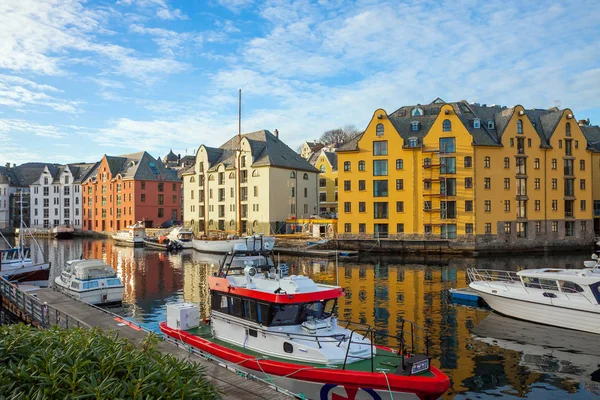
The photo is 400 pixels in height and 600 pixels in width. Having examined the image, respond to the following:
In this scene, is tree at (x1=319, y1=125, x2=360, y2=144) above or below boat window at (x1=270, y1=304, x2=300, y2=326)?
above

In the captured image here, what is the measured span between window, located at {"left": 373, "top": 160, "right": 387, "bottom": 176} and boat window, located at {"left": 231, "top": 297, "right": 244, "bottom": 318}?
49.2m

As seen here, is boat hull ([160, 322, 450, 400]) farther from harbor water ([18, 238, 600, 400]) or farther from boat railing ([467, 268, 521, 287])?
boat railing ([467, 268, 521, 287])

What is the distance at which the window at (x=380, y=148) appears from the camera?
63375mm

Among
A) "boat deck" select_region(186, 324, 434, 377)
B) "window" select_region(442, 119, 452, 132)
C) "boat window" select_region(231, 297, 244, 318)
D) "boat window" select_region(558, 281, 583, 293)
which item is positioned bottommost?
"boat deck" select_region(186, 324, 434, 377)

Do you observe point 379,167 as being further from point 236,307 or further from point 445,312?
point 236,307

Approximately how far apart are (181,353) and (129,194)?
87.0 metres

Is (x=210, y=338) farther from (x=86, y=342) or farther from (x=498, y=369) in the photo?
(x=498, y=369)

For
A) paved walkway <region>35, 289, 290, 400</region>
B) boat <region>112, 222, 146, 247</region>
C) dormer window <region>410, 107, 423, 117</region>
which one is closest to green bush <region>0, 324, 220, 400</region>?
paved walkway <region>35, 289, 290, 400</region>

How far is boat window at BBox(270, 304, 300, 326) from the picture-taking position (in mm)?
15109

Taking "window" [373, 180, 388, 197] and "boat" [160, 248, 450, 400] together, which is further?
"window" [373, 180, 388, 197]

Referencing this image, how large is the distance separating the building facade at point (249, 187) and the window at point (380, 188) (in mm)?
16734

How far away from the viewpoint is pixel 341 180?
217 feet

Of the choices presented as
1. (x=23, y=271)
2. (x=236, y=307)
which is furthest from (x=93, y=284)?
(x=236, y=307)

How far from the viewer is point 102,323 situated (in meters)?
19.7
